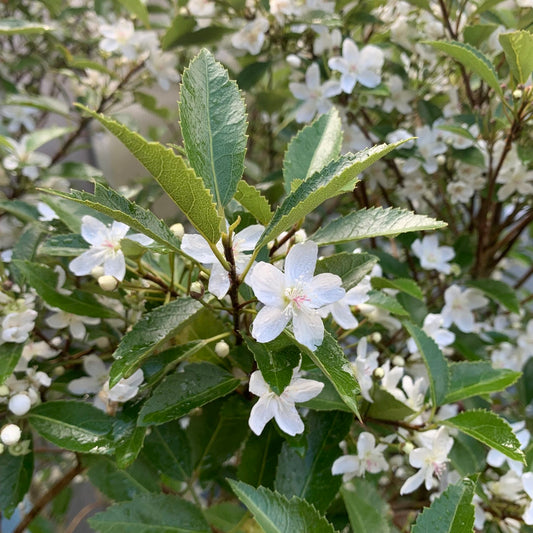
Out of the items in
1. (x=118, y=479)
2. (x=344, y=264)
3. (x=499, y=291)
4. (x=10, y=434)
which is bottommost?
(x=118, y=479)

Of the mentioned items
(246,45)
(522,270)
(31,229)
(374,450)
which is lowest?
(522,270)

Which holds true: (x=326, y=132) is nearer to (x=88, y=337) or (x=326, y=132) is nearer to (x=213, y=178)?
(x=213, y=178)

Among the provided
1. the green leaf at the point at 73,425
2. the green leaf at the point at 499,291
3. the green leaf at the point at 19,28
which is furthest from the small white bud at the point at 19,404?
the green leaf at the point at 499,291

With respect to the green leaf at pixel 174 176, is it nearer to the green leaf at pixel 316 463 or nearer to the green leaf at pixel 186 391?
the green leaf at pixel 186 391

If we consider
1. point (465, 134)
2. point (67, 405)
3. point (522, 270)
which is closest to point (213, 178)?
point (67, 405)

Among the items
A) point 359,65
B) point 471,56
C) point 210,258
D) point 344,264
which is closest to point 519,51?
point 471,56

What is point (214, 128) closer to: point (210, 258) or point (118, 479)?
point (210, 258)

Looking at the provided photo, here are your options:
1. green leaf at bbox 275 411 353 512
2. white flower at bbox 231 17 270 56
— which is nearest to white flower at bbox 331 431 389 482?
green leaf at bbox 275 411 353 512
